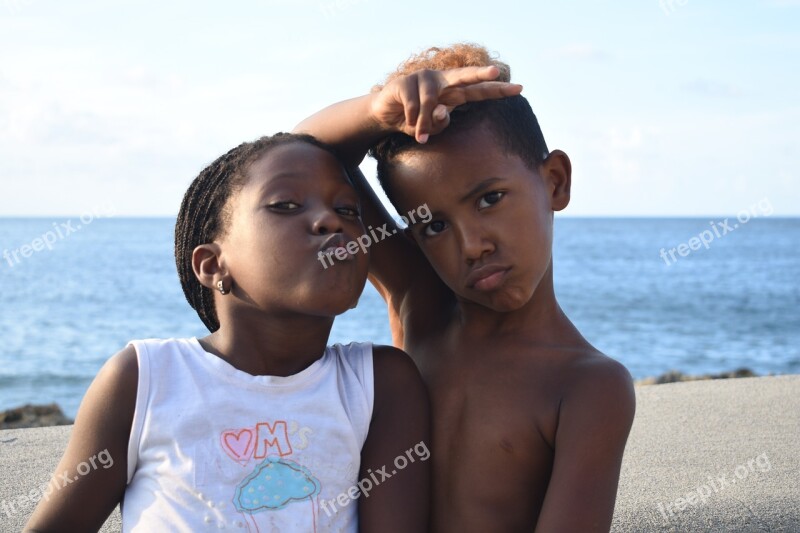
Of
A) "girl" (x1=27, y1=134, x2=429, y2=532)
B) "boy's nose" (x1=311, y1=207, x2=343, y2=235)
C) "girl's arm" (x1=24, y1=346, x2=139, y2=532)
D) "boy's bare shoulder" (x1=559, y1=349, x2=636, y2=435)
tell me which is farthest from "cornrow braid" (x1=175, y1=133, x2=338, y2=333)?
"boy's bare shoulder" (x1=559, y1=349, x2=636, y2=435)

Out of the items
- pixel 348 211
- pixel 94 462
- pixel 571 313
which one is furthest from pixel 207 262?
pixel 571 313

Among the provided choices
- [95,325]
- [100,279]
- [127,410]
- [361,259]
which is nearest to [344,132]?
[361,259]

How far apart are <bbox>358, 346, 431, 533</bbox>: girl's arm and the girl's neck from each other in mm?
174

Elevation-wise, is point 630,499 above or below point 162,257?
above

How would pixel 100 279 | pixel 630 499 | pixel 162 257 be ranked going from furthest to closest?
pixel 162 257, pixel 100 279, pixel 630 499

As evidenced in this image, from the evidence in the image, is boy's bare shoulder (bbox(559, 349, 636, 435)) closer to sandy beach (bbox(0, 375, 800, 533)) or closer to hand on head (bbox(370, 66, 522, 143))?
hand on head (bbox(370, 66, 522, 143))

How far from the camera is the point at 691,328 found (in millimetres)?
19016

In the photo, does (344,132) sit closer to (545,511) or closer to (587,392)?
(587,392)

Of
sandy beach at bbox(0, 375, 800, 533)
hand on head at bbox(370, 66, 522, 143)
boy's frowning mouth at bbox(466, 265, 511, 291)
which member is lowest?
sandy beach at bbox(0, 375, 800, 533)

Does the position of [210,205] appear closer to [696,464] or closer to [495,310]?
[495,310]

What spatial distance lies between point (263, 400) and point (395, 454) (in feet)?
1.04

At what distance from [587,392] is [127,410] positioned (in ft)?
3.20

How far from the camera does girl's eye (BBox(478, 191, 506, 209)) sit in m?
1.98

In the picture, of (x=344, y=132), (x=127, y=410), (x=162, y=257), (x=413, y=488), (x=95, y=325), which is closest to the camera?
(x=127, y=410)
